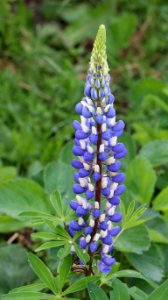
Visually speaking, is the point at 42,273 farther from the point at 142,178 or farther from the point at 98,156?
the point at 142,178

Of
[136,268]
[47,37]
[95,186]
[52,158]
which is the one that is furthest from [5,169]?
[47,37]

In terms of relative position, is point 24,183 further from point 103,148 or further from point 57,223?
point 103,148

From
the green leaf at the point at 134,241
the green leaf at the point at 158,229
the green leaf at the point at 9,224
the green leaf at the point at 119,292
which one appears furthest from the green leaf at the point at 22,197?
the green leaf at the point at 119,292

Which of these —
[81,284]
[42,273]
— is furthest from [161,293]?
[42,273]

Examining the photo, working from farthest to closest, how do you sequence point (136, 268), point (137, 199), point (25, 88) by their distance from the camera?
point (25, 88) → point (137, 199) → point (136, 268)

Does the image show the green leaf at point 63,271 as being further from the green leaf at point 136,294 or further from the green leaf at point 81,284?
the green leaf at point 136,294

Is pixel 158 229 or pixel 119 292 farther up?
pixel 158 229

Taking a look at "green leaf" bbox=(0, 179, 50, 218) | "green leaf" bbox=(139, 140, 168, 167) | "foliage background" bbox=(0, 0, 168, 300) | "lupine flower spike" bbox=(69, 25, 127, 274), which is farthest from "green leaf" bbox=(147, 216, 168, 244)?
"lupine flower spike" bbox=(69, 25, 127, 274)
